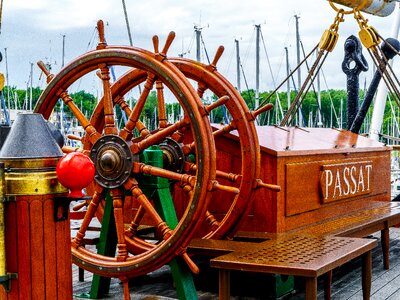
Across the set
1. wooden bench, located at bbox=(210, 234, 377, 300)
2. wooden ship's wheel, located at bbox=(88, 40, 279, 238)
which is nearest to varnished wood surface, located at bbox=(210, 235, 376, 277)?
wooden bench, located at bbox=(210, 234, 377, 300)

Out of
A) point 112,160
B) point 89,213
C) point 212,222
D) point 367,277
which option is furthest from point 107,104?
point 367,277

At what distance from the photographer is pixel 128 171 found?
448 cm

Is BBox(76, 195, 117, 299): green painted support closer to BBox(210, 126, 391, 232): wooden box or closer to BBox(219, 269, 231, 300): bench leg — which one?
BBox(210, 126, 391, 232): wooden box

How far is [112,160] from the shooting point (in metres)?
4.51

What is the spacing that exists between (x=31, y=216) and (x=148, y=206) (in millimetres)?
1372

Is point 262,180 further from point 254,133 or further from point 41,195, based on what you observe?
point 41,195

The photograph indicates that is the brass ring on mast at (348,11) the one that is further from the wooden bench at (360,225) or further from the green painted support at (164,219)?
the green painted support at (164,219)

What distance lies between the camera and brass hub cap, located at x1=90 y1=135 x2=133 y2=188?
449 cm

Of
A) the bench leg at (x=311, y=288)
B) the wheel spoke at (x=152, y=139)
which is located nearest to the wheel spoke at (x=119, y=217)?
the wheel spoke at (x=152, y=139)

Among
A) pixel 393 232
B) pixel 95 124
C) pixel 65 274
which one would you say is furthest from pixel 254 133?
pixel 393 232

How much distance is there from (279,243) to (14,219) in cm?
198

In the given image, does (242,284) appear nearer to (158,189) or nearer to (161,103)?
(158,189)

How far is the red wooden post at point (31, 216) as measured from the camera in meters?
3.12

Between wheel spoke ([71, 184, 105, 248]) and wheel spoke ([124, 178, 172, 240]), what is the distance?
268 millimetres
